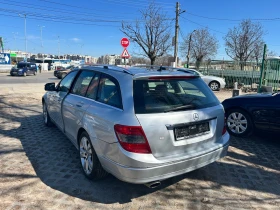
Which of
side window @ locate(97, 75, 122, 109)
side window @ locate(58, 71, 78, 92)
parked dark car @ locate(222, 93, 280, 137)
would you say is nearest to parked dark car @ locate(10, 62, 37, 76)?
side window @ locate(58, 71, 78, 92)

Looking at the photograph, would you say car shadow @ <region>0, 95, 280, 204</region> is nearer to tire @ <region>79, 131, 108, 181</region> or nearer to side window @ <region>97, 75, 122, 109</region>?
tire @ <region>79, 131, 108, 181</region>

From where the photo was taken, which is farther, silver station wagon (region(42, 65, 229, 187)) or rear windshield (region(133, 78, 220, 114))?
rear windshield (region(133, 78, 220, 114))

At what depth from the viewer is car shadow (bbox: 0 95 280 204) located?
10.3 ft

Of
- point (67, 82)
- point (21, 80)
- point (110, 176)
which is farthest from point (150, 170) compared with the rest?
point (21, 80)

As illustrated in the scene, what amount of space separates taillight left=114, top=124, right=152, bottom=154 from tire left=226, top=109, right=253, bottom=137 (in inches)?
139

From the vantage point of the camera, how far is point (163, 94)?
2.98 metres

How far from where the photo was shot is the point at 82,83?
13.2 ft

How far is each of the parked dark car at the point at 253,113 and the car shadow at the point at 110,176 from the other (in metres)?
0.42

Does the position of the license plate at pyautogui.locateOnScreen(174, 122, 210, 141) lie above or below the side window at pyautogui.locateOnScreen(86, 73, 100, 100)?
below

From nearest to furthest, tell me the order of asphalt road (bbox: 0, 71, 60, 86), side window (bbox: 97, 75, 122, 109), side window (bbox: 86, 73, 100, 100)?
1. side window (bbox: 97, 75, 122, 109)
2. side window (bbox: 86, 73, 100, 100)
3. asphalt road (bbox: 0, 71, 60, 86)

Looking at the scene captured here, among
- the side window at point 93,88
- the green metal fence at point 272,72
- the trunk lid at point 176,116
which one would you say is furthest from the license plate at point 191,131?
the green metal fence at point 272,72

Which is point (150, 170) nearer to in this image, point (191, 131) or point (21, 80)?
point (191, 131)

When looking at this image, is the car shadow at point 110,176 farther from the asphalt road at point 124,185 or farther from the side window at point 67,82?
the side window at point 67,82

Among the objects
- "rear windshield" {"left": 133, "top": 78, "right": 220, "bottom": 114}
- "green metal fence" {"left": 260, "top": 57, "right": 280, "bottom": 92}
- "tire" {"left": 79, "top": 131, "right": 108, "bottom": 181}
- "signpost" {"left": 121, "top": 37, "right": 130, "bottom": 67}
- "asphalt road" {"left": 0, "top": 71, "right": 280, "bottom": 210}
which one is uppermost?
"signpost" {"left": 121, "top": 37, "right": 130, "bottom": 67}
